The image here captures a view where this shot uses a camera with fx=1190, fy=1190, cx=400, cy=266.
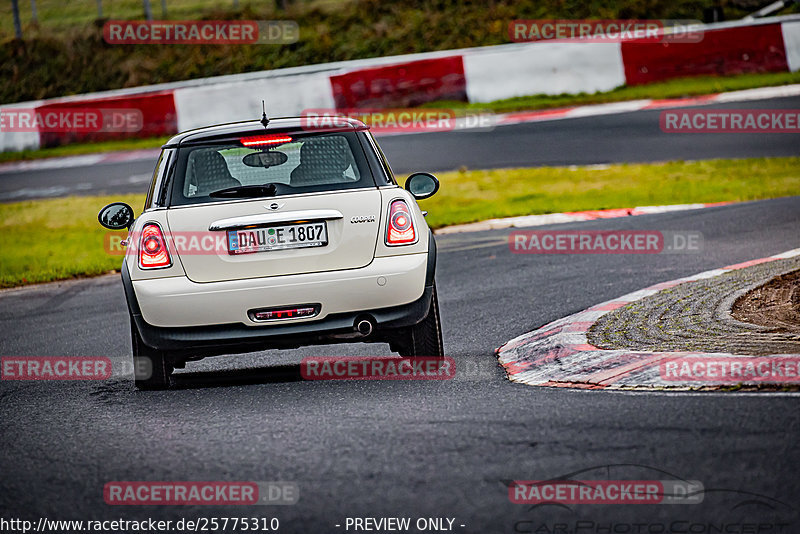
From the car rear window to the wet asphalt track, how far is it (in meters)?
1.15

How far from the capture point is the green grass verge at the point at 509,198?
14.2 m

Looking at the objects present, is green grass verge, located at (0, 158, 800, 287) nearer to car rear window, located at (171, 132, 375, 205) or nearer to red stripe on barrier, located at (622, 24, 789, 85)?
red stripe on barrier, located at (622, 24, 789, 85)

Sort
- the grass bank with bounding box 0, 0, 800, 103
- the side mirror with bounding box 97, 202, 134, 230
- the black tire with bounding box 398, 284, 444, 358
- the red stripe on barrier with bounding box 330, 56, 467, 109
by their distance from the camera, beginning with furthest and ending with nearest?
the grass bank with bounding box 0, 0, 800, 103
the red stripe on barrier with bounding box 330, 56, 467, 109
the side mirror with bounding box 97, 202, 134, 230
the black tire with bounding box 398, 284, 444, 358

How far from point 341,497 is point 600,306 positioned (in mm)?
4244

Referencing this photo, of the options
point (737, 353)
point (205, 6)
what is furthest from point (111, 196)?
point (205, 6)

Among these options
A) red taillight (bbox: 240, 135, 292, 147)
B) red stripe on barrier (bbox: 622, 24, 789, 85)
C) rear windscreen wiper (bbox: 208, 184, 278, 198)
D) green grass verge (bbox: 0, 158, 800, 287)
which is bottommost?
green grass verge (bbox: 0, 158, 800, 287)

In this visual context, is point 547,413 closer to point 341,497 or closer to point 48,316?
point 341,497

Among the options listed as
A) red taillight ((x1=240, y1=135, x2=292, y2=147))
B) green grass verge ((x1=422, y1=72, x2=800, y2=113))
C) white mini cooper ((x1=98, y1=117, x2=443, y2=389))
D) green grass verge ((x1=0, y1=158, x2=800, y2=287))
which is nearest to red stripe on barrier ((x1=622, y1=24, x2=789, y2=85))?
green grass verge ((x1=422, y1=72, x2=800, y2=113))

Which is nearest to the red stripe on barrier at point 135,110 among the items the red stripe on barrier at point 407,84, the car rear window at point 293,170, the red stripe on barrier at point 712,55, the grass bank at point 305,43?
the red stripe on barrier at point 407,84

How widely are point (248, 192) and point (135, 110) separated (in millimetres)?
18652

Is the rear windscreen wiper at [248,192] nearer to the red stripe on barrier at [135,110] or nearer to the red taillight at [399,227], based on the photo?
the red taillight at [399,227]

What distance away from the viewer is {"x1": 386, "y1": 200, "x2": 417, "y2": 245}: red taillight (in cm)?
666

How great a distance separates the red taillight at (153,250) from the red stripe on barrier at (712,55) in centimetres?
1745

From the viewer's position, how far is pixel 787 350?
243 inches
